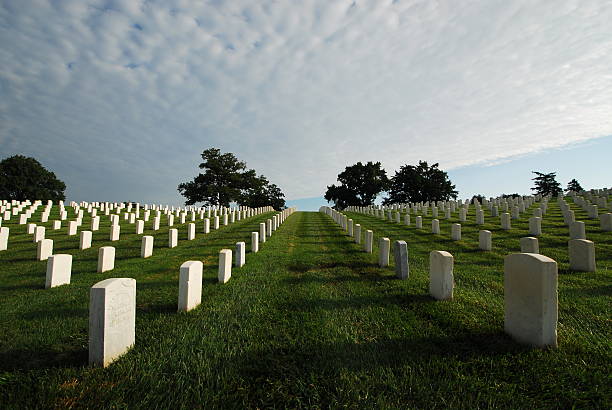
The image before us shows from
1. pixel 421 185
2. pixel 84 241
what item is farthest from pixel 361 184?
pixel 84 241

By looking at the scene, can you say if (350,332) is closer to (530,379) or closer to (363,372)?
(363,372)

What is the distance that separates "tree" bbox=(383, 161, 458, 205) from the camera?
215 feet

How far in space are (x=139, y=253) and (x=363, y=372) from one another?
899 centimetres

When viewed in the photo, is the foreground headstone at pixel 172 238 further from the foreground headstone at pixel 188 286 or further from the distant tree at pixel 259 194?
the distant tree at pixel 259 194

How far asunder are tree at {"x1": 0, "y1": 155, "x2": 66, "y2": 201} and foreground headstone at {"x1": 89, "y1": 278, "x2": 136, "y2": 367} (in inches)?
2501

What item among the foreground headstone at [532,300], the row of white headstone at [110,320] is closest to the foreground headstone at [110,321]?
the row of white headstone at [110,320]

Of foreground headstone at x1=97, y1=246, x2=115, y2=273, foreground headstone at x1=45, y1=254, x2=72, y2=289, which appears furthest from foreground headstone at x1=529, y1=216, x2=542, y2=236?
foreground headstone at x1=45, y1=254, x2=72, y2=289

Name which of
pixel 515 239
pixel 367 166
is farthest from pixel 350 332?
pixel 367 166

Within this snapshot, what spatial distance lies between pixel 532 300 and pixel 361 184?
67.5m

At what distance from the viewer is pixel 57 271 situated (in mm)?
5613

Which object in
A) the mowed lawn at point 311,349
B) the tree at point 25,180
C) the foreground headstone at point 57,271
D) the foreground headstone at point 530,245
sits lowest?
the mowed lawn at point 311,349

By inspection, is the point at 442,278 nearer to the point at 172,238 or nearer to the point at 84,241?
the point at 172,238

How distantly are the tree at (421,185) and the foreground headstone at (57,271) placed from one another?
6846 centimetres

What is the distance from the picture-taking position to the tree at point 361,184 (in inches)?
2697
